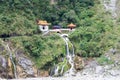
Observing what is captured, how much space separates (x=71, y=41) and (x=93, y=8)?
6218 millimetres

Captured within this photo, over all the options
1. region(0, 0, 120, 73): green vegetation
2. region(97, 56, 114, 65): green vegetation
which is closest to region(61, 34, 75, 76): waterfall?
region(0, 0, 120, 73): green vegetation

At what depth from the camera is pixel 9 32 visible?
4331cm

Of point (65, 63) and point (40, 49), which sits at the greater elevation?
point (40, 49)

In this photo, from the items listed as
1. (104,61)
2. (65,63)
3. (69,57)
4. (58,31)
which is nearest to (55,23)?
(58,31)

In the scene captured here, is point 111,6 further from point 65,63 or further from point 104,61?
point 65,63

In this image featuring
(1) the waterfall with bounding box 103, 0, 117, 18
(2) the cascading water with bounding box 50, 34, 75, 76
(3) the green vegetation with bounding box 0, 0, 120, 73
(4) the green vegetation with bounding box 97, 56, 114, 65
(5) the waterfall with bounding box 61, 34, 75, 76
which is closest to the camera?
(2) the cascading water with bounding box 50, 34, 75, 76

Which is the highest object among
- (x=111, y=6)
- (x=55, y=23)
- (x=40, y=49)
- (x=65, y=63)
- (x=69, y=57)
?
(x=111, y=6)

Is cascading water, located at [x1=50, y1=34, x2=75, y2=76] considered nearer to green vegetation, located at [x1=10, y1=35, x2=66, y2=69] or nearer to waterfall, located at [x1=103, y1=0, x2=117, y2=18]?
green vegetation, located at [x1=10, y1=35, x2=66, y2=69]

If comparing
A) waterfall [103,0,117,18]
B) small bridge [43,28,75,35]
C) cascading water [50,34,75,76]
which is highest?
waterfall [103,0,117,18]

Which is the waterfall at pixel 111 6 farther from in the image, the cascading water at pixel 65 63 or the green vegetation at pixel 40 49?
the green vegetation at pixel 40 49

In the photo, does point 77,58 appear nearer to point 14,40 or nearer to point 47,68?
point 47,68

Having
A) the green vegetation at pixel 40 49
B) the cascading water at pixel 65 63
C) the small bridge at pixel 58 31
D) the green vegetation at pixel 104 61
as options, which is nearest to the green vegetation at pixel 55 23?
the green vegetation at pixel 40 49

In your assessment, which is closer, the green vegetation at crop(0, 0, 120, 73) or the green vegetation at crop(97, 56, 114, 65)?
the green vegetation at crop(97, 56, 114, 65)

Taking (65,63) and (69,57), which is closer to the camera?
(65,63)
